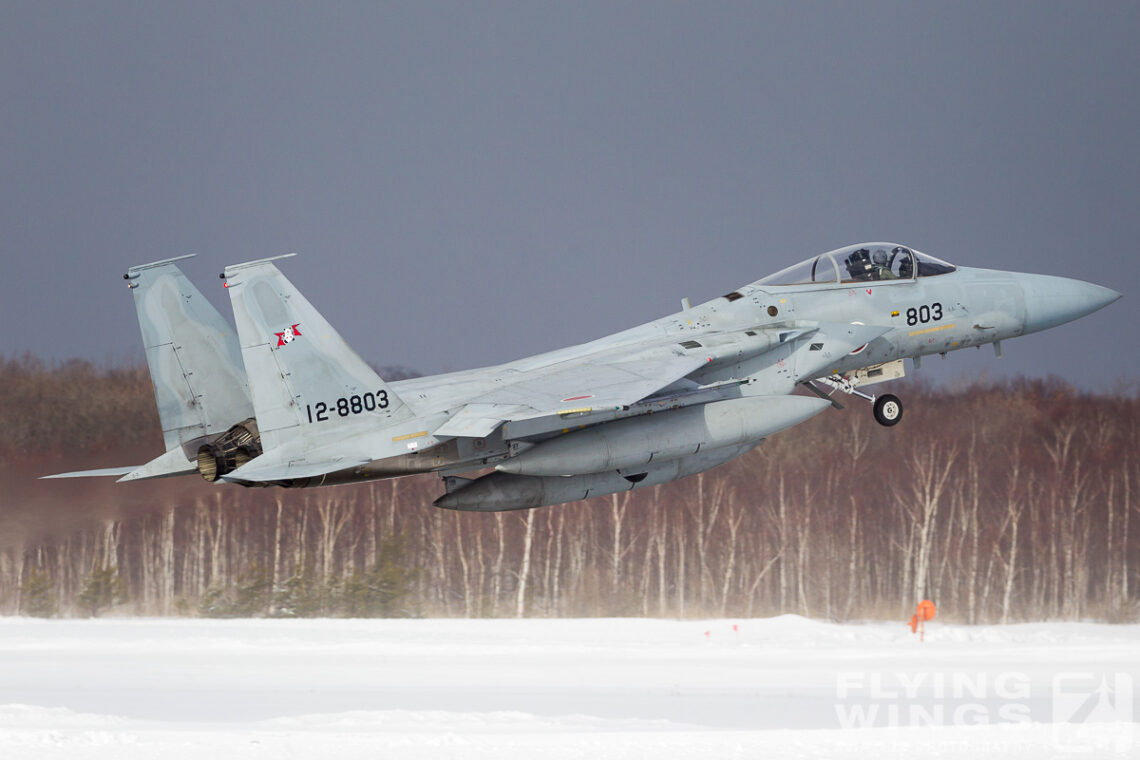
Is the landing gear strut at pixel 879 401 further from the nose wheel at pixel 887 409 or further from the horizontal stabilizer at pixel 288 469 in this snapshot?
the horizontal stabilizer at pixel 288 469

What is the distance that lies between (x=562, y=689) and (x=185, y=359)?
47.9 feet

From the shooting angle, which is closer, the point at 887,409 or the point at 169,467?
the point at 169,467

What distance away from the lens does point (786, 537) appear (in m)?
42.0

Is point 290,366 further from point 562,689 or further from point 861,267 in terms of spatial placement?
point 562,689

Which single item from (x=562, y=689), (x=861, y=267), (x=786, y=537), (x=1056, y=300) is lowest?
(x=562, y=689)

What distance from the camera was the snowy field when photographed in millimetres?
17859

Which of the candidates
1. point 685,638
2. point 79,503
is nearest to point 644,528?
point 685,638

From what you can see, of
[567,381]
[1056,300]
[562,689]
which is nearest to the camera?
[567,381]

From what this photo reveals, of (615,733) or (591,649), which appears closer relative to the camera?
(615,733)

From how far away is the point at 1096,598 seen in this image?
40.5 metres

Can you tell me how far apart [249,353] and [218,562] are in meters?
25.6

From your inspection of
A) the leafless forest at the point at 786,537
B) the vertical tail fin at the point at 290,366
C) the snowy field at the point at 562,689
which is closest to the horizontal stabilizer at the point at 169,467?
the vertical tail fin at the point at 290,366

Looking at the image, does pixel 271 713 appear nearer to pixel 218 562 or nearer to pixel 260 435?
pixel 260 435

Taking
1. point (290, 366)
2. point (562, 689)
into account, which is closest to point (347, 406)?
point (290, 366)
